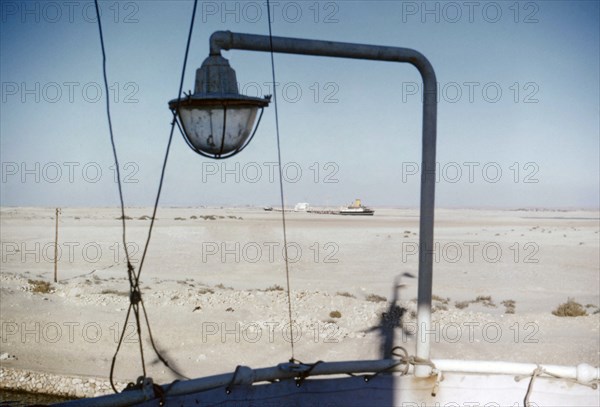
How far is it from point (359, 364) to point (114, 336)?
9.08 metres

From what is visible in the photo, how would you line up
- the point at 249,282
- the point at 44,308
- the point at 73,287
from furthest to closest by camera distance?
the point at 249,282 → the point at 73,287 → the point at 44,308

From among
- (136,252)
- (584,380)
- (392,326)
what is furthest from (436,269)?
(584,380)

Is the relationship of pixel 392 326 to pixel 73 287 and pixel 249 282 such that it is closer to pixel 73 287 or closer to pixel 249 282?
pixel 249 282

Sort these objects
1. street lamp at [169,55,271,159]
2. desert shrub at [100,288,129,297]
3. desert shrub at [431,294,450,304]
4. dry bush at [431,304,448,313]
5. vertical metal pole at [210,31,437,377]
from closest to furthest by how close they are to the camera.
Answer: street lamp at [169,55,271,159]
vertical metal pole at [210,31,437,377]
dry bush at [431,304,448,313]
desert shrub at [100,288,129,297]
desert shrub at [431,294,450,304]

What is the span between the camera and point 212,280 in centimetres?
1959

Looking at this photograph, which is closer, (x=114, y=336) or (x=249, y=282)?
(x=114, y=336)

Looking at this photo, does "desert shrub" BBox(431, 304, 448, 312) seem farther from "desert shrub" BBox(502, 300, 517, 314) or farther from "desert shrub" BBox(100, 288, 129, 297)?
"desert shrub" BBox(100, 288, 129, 297)

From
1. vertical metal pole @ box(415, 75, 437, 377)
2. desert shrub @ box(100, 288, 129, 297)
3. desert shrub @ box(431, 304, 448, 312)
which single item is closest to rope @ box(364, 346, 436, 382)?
vertical metal pole @ box(415, 75, 437, 377)

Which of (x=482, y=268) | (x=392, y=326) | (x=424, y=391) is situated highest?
(x=424, y=391)

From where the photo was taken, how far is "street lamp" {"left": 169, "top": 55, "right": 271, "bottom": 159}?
9.50ft

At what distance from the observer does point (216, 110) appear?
291 cm

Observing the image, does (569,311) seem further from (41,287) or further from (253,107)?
(41,287)

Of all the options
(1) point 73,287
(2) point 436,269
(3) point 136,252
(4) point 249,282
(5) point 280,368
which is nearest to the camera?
(5) point 280,368

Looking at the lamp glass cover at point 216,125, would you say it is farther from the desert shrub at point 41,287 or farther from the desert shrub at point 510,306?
the desert shrub at point 41,287
